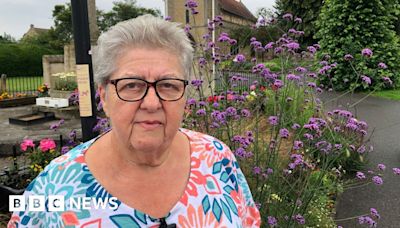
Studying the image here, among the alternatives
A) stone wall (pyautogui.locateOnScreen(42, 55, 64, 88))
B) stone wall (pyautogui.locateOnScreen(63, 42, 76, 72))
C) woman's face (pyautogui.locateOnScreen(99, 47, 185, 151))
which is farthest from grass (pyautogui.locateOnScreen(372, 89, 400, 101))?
woman's face (pyautogui.locateOnScreen(99, 47, 185, 151))

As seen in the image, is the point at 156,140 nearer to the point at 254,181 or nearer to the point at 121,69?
the point at 121,69

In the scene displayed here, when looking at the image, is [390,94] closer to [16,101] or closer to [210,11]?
[16,101]

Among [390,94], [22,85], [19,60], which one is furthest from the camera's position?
[19,60]

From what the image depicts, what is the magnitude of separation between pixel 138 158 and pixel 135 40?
456 mm

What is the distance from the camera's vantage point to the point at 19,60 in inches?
1320

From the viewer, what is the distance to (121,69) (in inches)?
55.7

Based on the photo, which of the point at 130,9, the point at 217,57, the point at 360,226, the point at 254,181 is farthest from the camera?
the point at 130,9

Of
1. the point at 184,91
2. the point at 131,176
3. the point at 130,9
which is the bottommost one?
the point at 131,176

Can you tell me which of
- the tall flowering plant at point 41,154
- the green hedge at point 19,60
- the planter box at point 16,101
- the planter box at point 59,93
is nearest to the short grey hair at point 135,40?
the tall flowering plant at point 41,154

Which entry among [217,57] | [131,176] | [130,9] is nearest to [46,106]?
[217,57]

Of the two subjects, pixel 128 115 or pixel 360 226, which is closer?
pixel 128 115

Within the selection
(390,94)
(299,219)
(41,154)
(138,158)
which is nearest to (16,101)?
(41,154)

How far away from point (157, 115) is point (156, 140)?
10 cm

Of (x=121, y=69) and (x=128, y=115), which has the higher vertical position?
(x=121, y=69)
